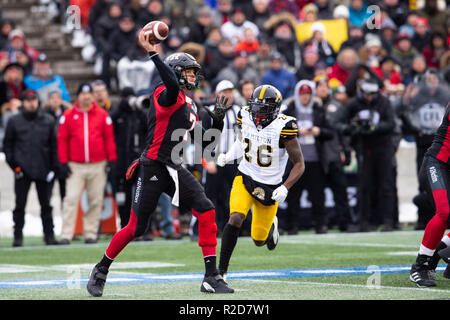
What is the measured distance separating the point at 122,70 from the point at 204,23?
3.04 metres

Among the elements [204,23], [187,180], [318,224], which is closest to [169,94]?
[187,180]

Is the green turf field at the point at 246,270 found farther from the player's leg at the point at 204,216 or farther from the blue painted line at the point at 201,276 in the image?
the player's leg at the point at 204,216

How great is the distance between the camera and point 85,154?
1497 centimetres

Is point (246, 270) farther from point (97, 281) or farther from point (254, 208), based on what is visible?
point (97, 281)

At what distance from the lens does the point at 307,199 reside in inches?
674

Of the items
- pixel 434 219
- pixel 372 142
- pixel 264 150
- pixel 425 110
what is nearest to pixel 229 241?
pixel 264 150

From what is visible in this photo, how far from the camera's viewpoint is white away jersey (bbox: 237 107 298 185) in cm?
959

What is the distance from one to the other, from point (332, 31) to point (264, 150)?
11.5 meters

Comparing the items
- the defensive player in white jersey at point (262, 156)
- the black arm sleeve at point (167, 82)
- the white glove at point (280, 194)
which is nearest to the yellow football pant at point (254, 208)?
the defensive player in white jersey at point (262, 156)

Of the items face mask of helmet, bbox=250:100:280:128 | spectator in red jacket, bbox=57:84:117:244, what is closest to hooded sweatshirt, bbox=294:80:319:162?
spectator in red jacket, bbox=57:84:117:244

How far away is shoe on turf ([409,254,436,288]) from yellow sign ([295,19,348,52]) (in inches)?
462

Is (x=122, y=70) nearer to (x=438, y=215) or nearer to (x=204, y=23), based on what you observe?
(x=204, y=23)

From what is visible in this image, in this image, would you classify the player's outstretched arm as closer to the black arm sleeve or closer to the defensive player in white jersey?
the black arm sleeve
